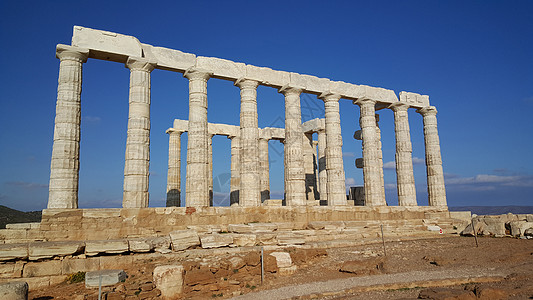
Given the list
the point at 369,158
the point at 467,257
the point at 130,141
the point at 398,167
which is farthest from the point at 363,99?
the point at 130,141

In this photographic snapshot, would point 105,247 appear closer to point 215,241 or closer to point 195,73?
point 215,241

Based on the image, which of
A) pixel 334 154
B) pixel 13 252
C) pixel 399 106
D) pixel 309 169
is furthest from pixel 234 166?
pixel 13 252

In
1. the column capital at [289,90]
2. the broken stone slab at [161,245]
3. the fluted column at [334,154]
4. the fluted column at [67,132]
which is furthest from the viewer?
the fluted column at [334,154]

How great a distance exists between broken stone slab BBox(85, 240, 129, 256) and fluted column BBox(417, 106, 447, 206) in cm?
2127

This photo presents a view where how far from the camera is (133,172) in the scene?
1666 centimetres

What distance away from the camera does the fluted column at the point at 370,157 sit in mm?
23203

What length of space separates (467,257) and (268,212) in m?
9.01

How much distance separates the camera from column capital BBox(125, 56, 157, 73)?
56.3ft

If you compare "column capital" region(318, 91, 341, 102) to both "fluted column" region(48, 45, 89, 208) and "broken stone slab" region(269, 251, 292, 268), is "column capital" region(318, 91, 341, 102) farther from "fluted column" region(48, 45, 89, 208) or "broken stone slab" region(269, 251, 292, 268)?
"fluted column" region(48, 45, 89, 208)

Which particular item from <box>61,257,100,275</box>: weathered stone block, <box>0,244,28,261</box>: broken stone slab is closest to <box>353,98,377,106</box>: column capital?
<box>61,257,100,275</box>: weathered stone block

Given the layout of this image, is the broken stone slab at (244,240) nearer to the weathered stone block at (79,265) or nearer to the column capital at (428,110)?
the weathered stone block at (79,265)

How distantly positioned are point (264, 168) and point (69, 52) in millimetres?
18595

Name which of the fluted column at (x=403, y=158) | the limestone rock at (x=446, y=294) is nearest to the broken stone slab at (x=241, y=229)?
the limestone rock at (x=446, y=294)

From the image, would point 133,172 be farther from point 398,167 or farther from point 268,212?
point 398,167
